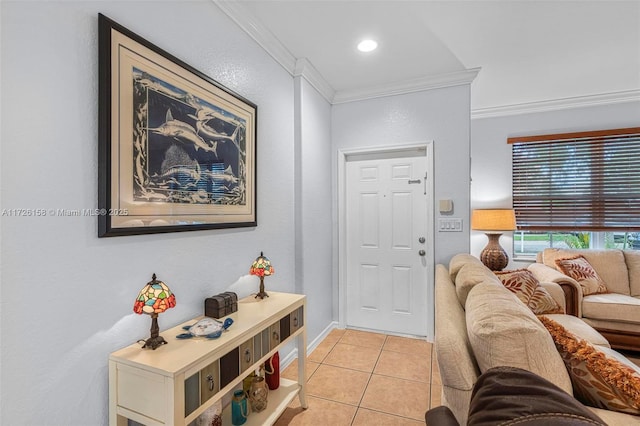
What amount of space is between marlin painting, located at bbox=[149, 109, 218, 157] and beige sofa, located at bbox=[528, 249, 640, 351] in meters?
3.08

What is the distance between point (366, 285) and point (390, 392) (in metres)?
1.23

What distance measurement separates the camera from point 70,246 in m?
1.12

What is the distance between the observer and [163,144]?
57.2 inches

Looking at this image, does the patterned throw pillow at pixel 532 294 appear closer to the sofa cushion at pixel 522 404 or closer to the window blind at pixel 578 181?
the window blind at pixel 578 181

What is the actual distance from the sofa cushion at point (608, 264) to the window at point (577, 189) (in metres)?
0.57

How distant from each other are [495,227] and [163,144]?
129 inches

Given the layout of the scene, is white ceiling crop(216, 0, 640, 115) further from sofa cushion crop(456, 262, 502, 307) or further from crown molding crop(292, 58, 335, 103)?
sofa cushion crop(456, 262, 502, 307)

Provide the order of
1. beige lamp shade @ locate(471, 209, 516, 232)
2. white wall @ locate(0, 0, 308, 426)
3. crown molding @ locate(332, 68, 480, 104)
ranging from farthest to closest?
beige lamp shade @ locate(471, 209, 516, 232)
crown molding @ locate(332, 68, 480, 104)
white wall @ locate(0, 0, 308, 426)

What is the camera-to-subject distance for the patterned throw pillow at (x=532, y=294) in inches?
94.3

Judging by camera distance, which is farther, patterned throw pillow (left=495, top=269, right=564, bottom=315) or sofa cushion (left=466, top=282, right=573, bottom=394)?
patterned throw pillow (left=495, top=269, right=564, bottom=315)

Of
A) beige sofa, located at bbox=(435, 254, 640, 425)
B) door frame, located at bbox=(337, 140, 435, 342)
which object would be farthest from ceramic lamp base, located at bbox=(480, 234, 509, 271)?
beige sofa, located at bbox=(435, 254, 640, 425)

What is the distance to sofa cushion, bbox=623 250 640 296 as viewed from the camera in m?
3.00

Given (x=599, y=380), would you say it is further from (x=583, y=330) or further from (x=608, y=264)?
(x=608, y=264)

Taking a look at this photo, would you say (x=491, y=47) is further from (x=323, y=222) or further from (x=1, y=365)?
(x=1, y=365)
